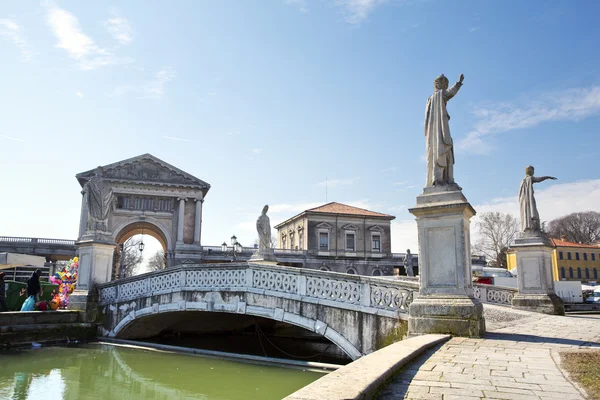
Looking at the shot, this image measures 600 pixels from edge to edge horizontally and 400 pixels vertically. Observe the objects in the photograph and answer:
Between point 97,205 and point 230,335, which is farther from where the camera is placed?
point 230,335

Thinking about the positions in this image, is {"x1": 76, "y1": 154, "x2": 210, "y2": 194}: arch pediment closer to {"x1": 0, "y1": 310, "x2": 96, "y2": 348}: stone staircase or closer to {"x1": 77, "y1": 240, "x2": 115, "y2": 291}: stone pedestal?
{"x1": 77, "y1": 240, "x2": 115, "y2": 291}: stone pedestal

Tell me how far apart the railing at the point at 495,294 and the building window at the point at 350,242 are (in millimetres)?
32407

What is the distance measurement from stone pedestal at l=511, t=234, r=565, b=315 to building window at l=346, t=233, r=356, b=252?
33.7 meters

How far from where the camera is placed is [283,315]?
36.0ft

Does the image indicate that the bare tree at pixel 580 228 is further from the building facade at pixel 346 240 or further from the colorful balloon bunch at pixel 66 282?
the colorful balloon bunch at pixel 66 282

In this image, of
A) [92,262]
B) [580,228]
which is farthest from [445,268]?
[580,228]

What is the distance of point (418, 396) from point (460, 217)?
4349mm

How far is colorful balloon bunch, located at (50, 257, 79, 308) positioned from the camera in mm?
15516

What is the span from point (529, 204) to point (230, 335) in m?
12.8

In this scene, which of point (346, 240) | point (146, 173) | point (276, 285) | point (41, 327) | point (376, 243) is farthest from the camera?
point (376, 243)

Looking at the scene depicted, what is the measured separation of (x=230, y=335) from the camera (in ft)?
63.1

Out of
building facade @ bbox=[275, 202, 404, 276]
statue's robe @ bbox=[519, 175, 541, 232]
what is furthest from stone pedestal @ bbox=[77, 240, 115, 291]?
building facade @ bbox=[275, 202, 404, 276]

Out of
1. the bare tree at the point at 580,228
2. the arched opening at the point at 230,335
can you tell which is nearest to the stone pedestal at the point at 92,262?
the arched opening at the point at 230,335

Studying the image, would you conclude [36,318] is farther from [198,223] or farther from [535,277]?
[198,223]
